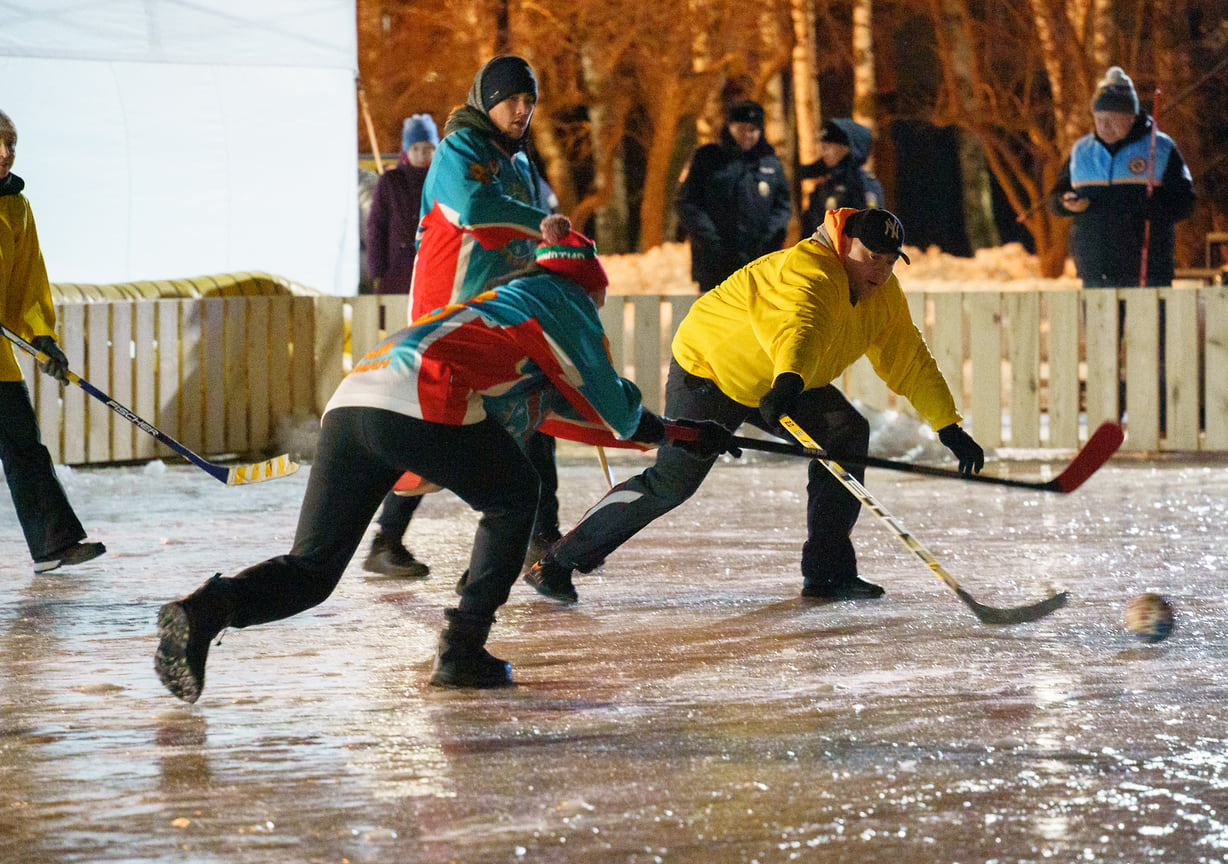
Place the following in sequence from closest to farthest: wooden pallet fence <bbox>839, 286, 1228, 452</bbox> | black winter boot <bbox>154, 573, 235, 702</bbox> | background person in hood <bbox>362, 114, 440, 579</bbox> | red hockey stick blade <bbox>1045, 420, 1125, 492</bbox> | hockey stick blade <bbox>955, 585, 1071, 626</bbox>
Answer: black winter boot <bbox>154, 573, 235, 702</bbox>
hockey stick blade <bbox>955, 585, 1071, 626</bbox>
red hockey stick blade <bbox>1045, 420, 1125, 492</bbox>
wooden pallet fence <bbox>839, 286, 1228, 452</bbox>
background person in hood <bbox>362, 114, 440, 579</bbox>

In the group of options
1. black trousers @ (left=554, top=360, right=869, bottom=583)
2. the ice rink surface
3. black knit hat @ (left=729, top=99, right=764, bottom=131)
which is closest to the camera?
→ the ice rink surface

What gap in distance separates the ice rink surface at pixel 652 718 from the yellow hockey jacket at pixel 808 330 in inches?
30.5

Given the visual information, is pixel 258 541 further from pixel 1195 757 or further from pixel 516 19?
pixel 516 19

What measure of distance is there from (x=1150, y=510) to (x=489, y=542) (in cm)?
448

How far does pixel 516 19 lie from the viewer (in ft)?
85.0

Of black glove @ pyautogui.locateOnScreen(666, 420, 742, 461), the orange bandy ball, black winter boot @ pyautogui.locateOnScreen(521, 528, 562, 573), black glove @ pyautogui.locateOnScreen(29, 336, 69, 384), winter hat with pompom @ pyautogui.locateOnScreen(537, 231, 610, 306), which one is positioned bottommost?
the orange bandy ball

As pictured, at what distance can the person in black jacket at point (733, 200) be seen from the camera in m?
10.7

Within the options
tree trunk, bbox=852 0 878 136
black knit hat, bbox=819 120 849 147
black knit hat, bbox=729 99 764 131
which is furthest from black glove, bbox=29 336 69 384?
tree trunk, bbox=852 0 878 136

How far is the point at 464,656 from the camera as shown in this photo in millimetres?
4945

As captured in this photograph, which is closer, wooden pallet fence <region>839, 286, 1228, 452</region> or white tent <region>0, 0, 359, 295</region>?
wooden pallet fence <region>839, 286, 1228, 452</region>

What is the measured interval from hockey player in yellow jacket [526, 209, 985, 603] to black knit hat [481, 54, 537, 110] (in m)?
0.97

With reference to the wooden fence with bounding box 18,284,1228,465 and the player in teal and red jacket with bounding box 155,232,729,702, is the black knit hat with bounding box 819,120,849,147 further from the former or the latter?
the player in teal and red jacket with bounding box 155,232,729,702

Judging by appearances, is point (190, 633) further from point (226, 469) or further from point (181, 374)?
point (181, 374)

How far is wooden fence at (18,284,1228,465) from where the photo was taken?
398 inches
